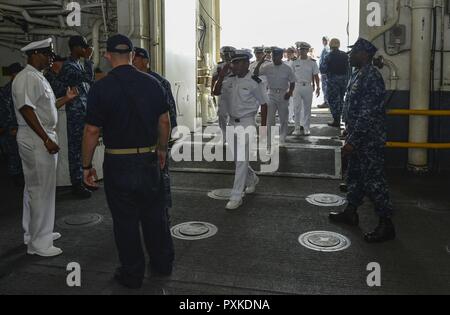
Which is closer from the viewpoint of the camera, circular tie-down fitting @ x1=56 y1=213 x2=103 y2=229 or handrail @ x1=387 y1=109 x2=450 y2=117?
circular tie-down fitting @ x1=56 y1=213 x2=103 y2=229

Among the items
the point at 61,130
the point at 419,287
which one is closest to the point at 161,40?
the point at 61,130

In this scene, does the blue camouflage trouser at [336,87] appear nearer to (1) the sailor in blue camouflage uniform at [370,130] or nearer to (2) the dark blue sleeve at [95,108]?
(1) the sailor in blue camouflage uniform at [370,130]

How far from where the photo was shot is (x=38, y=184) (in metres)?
4.39

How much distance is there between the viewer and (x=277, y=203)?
6.18 meters

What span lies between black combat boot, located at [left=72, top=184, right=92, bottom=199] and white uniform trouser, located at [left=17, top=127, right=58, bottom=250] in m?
2.00

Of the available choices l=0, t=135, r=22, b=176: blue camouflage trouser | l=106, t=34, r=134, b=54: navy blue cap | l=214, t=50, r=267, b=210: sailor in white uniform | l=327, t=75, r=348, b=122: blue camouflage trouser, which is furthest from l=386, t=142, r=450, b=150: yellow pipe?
l=0, t=135, r=22, b=176: blue camouflage trouser

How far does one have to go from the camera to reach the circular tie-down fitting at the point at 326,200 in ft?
20.0

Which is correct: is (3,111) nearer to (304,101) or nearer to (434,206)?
(434,206)

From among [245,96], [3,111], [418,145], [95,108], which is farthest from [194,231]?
[3,111]

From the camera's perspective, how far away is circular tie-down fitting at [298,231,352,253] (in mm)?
4574

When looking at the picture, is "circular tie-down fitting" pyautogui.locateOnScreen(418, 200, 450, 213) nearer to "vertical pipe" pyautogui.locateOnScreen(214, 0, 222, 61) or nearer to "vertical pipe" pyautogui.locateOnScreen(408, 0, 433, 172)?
"vertical pipe" pyautogui.locateOnScreen(408, 0, 433, 172)

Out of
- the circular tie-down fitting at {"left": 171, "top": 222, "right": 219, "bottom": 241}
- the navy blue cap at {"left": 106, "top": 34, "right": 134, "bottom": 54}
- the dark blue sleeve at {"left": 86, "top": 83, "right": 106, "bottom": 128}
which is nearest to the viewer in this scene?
the dark blue sleeve at {"left": 86, "top": 83, "right": 106, "bottom": 128}

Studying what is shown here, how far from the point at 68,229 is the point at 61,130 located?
2295 mm
